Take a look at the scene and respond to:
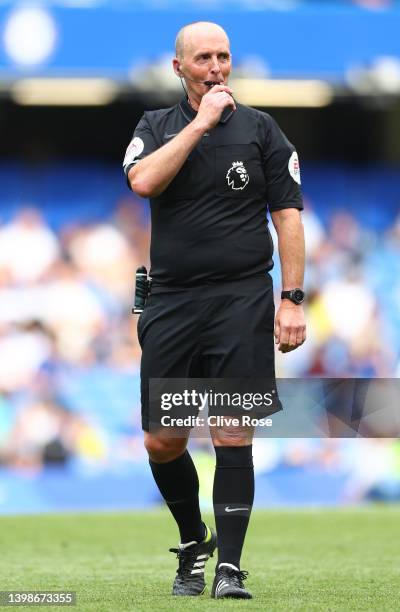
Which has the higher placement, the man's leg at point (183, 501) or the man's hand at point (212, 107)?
the man's hand at point (212, 107)

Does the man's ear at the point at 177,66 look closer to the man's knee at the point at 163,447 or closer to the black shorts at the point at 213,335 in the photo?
the black shorts at the point at 213,335

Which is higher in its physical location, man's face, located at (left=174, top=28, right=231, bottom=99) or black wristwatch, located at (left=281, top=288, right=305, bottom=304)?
man's face, located at (left=174, top=28, right=231, bottom=99)

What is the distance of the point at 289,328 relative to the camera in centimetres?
513

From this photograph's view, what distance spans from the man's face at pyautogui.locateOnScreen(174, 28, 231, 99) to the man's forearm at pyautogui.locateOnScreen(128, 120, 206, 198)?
0.29 metres

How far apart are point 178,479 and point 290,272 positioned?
0.91 metres

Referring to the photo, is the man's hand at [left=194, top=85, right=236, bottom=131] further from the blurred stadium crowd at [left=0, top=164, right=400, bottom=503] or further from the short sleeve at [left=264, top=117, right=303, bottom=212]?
the blurred stadium crowd at [left=0, top=164, right=400, bottom=503]

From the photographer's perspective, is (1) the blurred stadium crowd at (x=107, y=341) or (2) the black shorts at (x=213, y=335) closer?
(2) the black shorts at (x=213, y=335)

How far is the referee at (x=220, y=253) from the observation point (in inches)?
201

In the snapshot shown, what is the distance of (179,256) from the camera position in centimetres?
522

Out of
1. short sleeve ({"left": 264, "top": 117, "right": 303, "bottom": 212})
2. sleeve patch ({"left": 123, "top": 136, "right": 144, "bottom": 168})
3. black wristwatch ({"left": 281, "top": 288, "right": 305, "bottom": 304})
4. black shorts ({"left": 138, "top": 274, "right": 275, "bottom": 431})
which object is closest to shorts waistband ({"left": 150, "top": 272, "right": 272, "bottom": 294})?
black shorts ({"left": 138, "top": 274, "right": 275, "bottom": 431})

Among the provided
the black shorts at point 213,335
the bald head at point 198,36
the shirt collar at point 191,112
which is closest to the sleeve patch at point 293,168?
the shirt collar at point 191,112

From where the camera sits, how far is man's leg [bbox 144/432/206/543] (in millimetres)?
5312

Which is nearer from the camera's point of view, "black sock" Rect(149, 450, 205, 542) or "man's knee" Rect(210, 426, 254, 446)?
"man's knee" Rect(210, 426, 254, 446)

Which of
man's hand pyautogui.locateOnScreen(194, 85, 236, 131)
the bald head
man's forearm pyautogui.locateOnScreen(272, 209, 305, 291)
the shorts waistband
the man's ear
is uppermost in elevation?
the bald head
